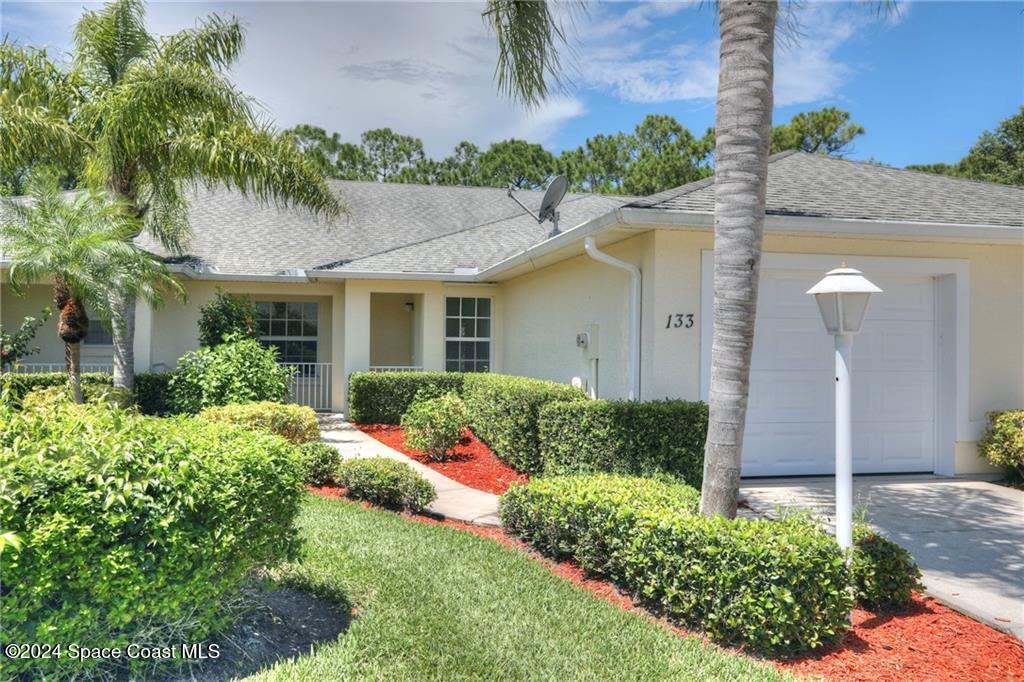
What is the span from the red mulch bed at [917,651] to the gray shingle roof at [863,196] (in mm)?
4302

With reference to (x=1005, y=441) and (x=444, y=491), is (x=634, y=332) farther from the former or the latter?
(x=1005, y=441)

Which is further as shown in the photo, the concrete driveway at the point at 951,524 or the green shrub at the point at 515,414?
the green shrub at the point at 515,414

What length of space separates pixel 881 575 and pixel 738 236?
7.78ft

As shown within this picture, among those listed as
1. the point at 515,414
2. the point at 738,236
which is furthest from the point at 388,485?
the point at 738,236

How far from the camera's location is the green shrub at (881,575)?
4.17 metres

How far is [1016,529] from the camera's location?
6.05 m

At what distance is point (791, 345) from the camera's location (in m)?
8.05

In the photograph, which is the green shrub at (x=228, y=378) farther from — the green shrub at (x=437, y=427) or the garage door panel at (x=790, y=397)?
the garage door panel at (x=790, y=397)

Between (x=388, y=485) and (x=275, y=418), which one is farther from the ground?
(x=275, y=418)

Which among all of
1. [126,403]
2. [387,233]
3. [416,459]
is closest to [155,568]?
[416,459]

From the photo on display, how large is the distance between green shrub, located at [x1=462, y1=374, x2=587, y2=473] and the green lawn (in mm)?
2842

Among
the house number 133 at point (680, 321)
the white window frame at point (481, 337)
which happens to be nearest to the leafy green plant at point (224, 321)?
the white window frame at point (481, 337)

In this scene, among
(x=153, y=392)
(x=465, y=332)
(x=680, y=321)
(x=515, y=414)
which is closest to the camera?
(x=680, y=321)

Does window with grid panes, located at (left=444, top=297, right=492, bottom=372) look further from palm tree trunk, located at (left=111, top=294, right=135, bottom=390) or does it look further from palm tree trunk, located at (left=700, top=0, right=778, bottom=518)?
palm tree trunk, located at (left=700, top=0, right=778, bottom=518)
